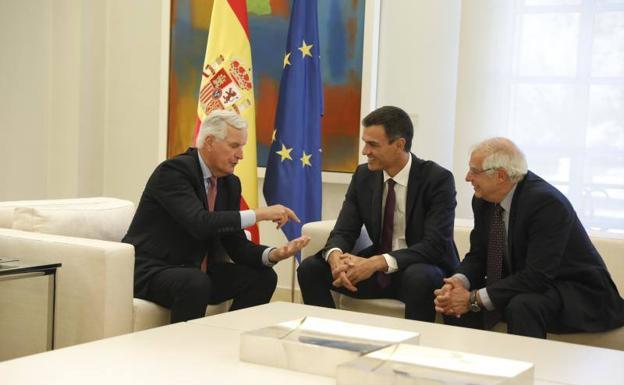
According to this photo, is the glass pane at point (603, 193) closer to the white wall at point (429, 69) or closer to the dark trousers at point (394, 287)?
the white wall at point (429, 69)

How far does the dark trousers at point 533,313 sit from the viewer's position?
3227 mm

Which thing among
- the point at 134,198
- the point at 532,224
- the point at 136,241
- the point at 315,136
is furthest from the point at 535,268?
the point at 134,198

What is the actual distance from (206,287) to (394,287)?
0.89 metres

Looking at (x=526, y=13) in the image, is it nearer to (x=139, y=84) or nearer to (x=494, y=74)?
(x=494, y=74)

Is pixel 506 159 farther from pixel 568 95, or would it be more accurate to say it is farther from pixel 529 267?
pixel 568 95

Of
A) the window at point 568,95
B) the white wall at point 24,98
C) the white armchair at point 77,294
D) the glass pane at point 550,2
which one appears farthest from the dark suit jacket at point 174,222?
the white wall at point 24,98

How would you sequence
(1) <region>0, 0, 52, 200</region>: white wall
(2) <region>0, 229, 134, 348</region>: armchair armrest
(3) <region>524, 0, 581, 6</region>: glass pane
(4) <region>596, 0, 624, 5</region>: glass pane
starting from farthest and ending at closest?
(1) <region>0, 0, 52, 200</region>: white wall
(3) <region>524, 0, 581, 6</region>: glass pane
(4) <region>596, 0, 624, 5</region>: glass pane
(2) <region>0, 229, 134, 348</region>: armchair armrest

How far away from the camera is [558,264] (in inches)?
130

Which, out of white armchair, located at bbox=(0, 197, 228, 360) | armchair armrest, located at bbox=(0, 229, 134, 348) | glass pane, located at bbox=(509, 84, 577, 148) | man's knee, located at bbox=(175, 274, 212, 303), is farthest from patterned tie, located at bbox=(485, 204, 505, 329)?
glass pane, located at bbox=(509, 84, 577, 148)

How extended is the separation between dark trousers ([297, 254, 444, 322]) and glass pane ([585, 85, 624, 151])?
71.8 inches

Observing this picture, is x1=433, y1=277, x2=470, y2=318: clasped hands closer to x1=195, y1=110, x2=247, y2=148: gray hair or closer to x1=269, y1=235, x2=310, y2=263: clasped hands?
x1=269, y1=235, x2=310, y2=263: clasped hands

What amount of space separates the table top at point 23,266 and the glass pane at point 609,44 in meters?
3.42

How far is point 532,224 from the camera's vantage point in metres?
3.36

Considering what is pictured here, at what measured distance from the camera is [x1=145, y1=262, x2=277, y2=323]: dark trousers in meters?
3.40
